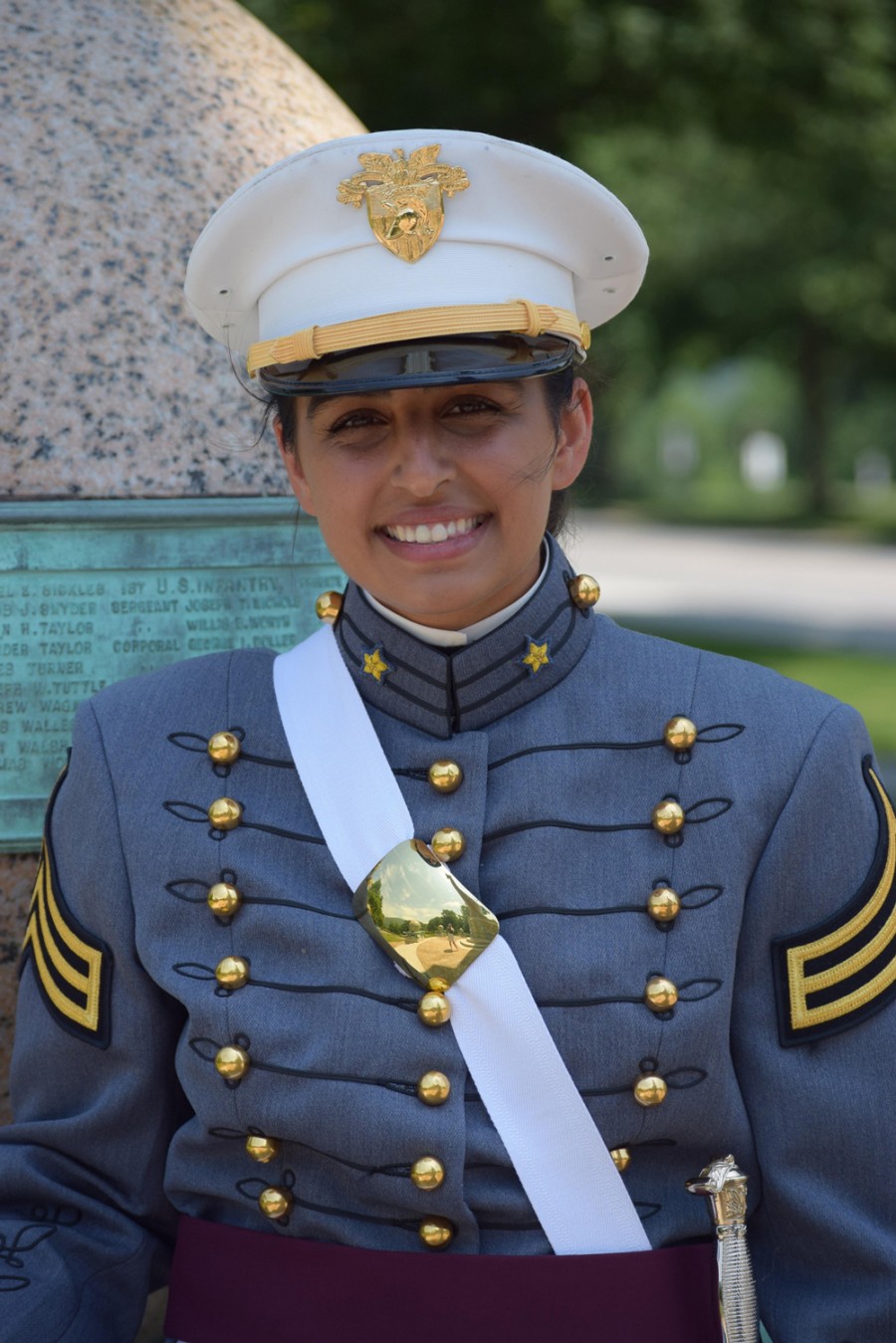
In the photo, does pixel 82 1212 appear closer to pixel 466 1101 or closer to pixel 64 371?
pixel 466 1101

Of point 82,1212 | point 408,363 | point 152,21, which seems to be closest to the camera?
point 408,363

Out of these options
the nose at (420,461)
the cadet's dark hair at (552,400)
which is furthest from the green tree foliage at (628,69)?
the nose at (420,461)

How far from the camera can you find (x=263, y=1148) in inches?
80.4

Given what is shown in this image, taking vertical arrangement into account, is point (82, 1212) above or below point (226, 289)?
below

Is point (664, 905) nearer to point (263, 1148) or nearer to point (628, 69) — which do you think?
point (263, 1148)

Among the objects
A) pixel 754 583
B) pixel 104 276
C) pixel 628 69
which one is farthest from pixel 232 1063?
pixel 754 583

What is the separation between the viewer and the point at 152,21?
9.53ft

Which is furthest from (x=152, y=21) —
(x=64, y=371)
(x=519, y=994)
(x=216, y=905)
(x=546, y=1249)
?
(x=546, y=1249)

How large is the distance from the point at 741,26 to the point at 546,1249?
32.6ft

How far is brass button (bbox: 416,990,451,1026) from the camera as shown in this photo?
1984 mm

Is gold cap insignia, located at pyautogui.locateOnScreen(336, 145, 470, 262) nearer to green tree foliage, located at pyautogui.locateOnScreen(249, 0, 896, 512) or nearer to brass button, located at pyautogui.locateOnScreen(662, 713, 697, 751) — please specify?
brass button, located at pyautogui.locateOnScreen(662, 713, 697, 751)

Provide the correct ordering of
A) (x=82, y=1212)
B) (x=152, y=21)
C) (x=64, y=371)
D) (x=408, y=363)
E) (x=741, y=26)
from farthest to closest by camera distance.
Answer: (x=741, y=26)
(x=152, y=21)
(x=64, y=371)
(x=82, y=1212)
(x=408, y=363)

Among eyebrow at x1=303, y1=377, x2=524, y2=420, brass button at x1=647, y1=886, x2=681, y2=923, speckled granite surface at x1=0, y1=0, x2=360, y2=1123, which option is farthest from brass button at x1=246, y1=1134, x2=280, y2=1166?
eyebrow at x1=303, y1=377, x2=524, y2=420

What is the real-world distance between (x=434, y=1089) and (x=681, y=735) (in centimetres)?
50
